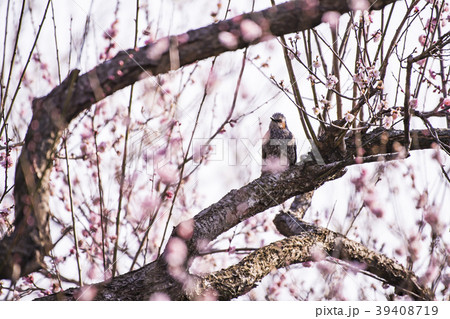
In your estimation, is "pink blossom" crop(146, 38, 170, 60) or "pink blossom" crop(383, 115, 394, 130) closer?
"pink blossom" crop(146, 38, 170, 60)

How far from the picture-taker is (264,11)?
1804 mm

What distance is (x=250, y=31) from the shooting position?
69.4 inches

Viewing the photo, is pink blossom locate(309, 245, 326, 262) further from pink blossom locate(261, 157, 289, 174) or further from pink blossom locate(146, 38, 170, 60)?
pink blossom locate(146, 38, 170, 60)

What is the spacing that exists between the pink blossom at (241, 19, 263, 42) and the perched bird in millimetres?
1806

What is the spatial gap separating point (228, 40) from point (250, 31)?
96 mm

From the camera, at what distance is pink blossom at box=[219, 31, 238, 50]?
175 cm

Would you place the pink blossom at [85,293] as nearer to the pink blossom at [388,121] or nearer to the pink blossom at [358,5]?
the pink blossom at [358,5]

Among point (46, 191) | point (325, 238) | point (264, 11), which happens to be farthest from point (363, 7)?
point (325, 238)

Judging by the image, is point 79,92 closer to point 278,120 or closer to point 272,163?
point 272,163

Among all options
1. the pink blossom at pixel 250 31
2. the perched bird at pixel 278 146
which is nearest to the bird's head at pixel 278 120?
the perched bird at pixel 278 146

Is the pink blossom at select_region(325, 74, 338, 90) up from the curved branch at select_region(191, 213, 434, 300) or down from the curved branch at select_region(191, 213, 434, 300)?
up

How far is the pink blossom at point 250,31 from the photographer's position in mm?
1764

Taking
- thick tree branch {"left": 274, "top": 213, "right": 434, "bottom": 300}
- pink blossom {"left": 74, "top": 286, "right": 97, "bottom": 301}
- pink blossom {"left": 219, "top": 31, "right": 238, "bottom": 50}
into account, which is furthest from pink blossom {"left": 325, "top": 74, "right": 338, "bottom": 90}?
pink blossom {"left": 74, "top": 286, "right": 97, "bottom": 301}

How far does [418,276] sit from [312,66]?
1785 millimetres
